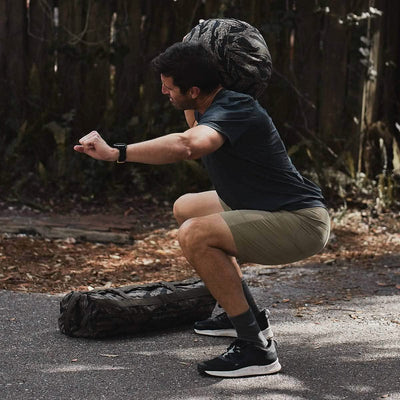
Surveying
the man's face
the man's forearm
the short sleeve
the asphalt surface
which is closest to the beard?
the man's face

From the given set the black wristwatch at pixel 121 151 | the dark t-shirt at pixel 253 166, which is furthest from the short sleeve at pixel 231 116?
the black wristwatch at pixel 121 151

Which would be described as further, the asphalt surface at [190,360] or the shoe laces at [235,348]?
the shoe laces at [235,348]

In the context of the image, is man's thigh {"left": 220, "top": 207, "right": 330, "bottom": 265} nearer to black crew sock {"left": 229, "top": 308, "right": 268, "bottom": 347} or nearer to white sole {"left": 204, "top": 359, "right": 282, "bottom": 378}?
black crew sock {"left": 229, "top": 308, "right": 268, "bottom": 347}

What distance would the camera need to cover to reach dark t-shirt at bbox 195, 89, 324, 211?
3.79 m

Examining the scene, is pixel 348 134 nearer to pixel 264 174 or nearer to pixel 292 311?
pixel 292 311

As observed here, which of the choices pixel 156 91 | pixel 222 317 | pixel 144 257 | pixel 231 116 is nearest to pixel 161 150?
pixel 231 116

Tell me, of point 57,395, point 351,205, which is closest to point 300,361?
point 57,395

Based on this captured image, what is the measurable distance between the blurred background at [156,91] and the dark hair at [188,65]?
3.98 metres

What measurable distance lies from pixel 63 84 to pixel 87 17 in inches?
27.8

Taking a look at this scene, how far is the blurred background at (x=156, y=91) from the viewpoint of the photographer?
7918 mm

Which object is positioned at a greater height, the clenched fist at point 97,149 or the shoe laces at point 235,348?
the clenched fist at point 97,149

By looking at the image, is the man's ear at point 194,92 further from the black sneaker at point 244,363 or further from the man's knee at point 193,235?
the black sneaker at point 244,363

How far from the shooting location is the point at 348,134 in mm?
8078

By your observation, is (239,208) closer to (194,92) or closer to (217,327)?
(194,92)
